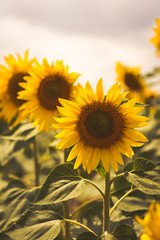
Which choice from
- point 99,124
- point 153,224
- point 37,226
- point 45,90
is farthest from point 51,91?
point 153,224

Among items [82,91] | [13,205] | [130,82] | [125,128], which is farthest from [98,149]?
[130,82]

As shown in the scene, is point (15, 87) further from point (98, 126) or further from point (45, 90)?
point (98, 126)

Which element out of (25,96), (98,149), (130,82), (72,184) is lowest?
(72,184)

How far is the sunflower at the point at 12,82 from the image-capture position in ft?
8.59

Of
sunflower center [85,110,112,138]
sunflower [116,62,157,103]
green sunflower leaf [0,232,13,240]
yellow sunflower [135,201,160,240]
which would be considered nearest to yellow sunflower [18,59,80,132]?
sunflower center [85,110,112,138]

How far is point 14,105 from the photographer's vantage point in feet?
8.89

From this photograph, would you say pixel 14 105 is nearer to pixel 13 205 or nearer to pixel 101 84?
pixel 13 205

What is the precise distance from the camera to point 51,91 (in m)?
2.29

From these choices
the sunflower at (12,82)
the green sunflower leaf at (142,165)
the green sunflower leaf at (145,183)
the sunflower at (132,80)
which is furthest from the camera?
the sunflower at (132,80)

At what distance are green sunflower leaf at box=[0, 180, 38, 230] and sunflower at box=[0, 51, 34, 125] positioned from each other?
622 millimetres

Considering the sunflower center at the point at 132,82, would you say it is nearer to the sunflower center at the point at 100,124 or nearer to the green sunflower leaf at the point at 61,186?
the sunflower center at the point at 100,124

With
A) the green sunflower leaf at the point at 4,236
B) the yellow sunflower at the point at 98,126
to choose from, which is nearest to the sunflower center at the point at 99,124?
the yellow sunflower at the point at 98,126

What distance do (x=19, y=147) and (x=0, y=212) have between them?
0.47 m

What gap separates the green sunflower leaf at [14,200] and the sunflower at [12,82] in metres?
0.62
